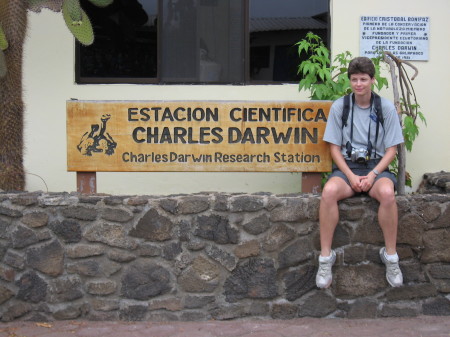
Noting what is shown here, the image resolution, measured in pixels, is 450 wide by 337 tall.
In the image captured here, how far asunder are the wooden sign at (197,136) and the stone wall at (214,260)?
428 mm

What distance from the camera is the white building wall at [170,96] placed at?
651 centimetres

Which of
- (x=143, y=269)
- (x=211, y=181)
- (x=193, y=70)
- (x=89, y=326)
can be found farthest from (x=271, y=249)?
(x=193, y=70)

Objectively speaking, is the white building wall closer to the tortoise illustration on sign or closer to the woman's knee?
the tortoise illustration on sign

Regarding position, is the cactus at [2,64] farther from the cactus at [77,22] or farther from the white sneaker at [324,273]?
the white sneaker at [324,273]

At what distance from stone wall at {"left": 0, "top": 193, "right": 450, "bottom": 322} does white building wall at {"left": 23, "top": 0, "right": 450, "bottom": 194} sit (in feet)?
6.10

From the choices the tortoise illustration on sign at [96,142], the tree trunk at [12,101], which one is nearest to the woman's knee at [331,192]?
the tortoise illustration on sign at [96,142]

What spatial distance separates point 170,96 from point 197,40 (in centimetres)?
68

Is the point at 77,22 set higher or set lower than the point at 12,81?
higher

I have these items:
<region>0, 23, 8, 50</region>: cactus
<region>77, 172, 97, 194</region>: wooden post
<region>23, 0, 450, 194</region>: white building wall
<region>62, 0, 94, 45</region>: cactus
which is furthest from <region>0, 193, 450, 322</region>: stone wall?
<region>23, 0, 450, 194</region>: white building wall

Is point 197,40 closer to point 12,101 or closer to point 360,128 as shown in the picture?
point 12,101

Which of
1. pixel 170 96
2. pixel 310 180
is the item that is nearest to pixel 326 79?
pixel 310 180

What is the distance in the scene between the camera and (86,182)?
5062 mm

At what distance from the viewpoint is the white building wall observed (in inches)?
256

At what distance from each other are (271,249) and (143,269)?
0.98 metres
